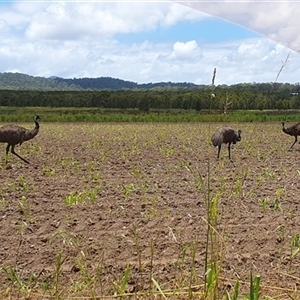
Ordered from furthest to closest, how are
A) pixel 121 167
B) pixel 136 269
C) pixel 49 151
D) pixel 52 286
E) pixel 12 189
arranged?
pixel 49 151 < pixel 121 167 < pixel 12 189 < pixel 136 269 < pixel 52 286

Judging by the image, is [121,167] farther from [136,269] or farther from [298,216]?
[136,269]

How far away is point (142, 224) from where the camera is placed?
→ 688cm

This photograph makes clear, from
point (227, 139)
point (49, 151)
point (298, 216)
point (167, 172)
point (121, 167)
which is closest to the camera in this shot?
point (298, 216)

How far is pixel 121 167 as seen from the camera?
13391 millimetres

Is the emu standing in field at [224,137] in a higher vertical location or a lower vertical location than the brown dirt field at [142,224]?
higher

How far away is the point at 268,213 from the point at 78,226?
2.49 m

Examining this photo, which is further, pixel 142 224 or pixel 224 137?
pixel 224 137

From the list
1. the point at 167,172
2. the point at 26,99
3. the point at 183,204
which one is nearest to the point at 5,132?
the point at 167,172

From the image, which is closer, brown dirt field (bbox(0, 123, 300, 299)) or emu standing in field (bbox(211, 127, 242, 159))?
brown dirt field (bbox(0, 123, 300, 299))

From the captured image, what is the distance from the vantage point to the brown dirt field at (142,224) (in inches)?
171

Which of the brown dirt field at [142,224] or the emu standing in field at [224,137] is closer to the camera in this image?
the brown dirt field at [142,224]

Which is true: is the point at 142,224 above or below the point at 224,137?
below

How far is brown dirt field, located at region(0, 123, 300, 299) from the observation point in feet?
14.3

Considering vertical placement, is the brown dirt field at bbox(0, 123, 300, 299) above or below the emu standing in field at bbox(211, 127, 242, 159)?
below
